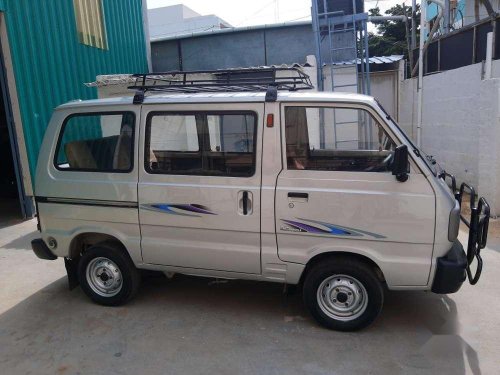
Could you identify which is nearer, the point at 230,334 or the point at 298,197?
the point at 298,197

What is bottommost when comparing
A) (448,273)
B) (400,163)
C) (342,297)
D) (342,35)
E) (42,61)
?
(342,297)

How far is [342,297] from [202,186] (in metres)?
1.48

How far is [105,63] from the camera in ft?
33.4

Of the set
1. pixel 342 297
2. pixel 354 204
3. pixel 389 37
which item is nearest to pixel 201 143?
pixel 354 204

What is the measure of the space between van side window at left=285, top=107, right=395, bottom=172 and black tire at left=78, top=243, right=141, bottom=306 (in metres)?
1.81

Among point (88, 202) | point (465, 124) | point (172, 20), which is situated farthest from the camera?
point (172, 20)

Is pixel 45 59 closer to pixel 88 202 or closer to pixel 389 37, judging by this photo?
pixel 88 202

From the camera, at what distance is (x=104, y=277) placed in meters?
4.20

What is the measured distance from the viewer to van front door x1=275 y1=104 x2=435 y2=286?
3.29 m

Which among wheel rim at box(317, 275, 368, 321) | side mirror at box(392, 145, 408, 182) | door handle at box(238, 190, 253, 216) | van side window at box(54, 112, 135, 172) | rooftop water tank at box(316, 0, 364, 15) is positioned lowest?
wheel rim at box(317, 275, 368, 321)

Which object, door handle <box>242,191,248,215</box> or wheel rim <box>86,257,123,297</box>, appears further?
wheel rim <box>86,257,123,297</box>

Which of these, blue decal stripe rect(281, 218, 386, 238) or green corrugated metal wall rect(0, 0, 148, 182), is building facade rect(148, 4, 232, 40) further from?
blue decal stripe rect(281, 218, 386, 238)

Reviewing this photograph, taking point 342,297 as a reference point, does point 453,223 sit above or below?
above

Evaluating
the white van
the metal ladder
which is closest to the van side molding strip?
the white van
